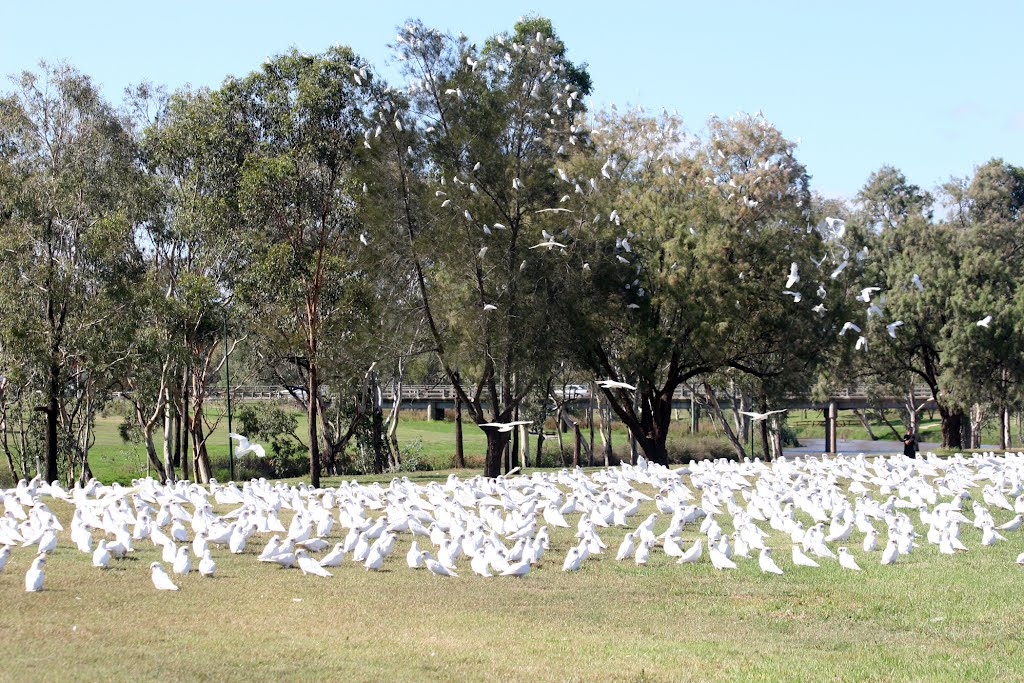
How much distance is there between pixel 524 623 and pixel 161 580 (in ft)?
12.9

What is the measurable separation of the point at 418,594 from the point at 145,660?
12.6ft

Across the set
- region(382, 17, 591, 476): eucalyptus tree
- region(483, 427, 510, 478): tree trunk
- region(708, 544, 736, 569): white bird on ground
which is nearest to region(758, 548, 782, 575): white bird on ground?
region(708, 544, 736, 569): white bird on ground

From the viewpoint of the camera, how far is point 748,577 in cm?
1441

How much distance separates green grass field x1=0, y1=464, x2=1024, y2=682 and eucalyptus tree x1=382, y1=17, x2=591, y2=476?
15824 millimetres

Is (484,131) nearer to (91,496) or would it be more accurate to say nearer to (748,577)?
(91,496)

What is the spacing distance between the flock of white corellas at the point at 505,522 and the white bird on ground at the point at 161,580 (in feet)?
0.06

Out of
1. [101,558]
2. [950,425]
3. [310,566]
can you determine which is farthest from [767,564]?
[950,425]

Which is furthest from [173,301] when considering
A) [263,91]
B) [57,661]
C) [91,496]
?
[57,661]

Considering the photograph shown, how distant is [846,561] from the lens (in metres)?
14.7

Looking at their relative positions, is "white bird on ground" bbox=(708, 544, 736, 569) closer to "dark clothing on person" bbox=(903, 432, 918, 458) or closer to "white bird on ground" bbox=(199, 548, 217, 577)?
"white bird on ground" bbox=(199, 548, 217, 577)

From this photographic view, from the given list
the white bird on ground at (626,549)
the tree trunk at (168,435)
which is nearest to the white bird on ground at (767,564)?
the white bird on ground at (626,549)

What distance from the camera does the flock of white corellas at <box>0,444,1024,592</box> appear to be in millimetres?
14539

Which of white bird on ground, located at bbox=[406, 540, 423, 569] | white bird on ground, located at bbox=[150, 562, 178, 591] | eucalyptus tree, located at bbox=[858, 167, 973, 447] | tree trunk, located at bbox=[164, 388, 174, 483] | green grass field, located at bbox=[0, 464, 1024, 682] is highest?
eucalyptus tree, located at bbox=[858, 167, 973, 447]

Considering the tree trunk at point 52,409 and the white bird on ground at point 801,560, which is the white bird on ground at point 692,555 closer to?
the white bird on ground at point 801,560
